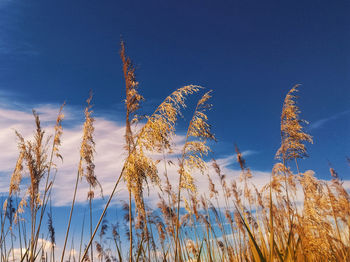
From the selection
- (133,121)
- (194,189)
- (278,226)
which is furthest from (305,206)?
(133,121)

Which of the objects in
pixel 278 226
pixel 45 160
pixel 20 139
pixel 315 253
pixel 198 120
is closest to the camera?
pixel 198 120

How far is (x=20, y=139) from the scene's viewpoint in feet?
16.3

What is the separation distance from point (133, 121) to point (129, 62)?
2.66 ft

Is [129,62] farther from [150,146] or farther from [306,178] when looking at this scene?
[306,178]

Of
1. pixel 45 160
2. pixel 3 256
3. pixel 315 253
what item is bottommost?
pixel 315 253

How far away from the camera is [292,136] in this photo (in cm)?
488

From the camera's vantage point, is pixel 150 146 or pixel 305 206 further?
pixel 305 206

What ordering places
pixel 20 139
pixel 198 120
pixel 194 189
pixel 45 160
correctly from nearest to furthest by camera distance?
pixel 194 189, pixel 198 120, pixel 45 160, pixel 20 139

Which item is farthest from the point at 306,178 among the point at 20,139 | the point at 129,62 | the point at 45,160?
the point at 20,139

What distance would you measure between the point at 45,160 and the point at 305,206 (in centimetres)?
433

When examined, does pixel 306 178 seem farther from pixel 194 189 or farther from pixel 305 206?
pixel 194 189

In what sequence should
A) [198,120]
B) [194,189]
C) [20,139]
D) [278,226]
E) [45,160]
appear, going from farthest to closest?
[20,139], [278,226], [45,160], [198,120], [194,189]

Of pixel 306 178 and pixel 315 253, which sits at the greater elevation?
→ pixel 306 178

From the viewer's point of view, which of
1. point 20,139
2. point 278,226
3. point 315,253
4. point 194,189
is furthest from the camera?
point 20,139
